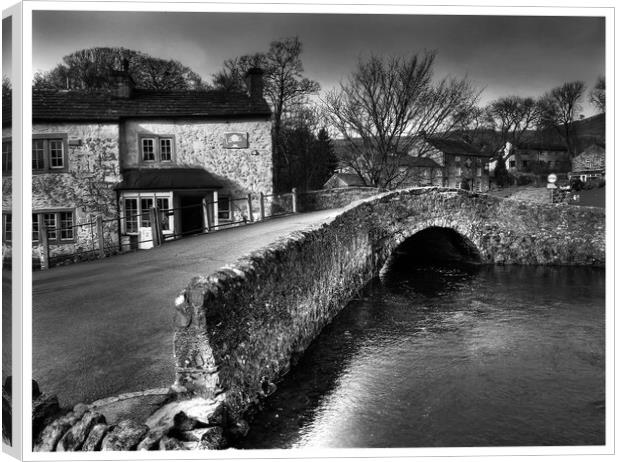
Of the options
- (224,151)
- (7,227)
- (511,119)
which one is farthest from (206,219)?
(7,227)

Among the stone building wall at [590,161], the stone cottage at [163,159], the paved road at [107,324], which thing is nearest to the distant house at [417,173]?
the stone cottage at [163,159]

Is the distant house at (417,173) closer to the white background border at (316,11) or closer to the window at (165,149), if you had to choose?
the window at (165,149)

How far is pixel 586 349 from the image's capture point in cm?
532

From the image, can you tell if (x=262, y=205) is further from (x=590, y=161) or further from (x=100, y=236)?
(x=590, y=161)

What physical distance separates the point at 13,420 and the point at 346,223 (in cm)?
527

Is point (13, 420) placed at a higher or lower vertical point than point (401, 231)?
lower

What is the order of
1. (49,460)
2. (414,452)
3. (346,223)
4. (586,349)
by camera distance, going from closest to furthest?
(49,460)
(414,452)
(586,349)
(346,223)

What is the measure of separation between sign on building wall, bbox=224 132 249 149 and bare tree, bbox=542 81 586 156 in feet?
30.9

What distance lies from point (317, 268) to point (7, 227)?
136 inches

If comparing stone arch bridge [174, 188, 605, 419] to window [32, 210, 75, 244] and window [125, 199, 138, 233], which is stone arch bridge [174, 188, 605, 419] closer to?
window [32, 210, 75, 244]

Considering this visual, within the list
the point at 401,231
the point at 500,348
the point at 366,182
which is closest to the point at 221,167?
the point at 366,182

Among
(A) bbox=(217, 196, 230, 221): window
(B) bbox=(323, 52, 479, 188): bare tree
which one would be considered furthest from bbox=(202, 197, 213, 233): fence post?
(B) bbox=(323, 52, 479, 188): bare tree

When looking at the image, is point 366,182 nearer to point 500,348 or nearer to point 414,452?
point 500,348

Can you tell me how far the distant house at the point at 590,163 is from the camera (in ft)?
12.3
